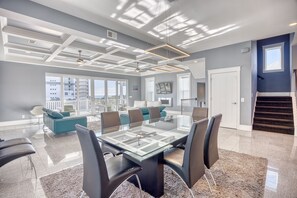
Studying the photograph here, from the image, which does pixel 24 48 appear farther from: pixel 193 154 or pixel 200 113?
pixel 193 154

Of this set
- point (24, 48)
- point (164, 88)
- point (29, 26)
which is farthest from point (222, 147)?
point (24, 48)

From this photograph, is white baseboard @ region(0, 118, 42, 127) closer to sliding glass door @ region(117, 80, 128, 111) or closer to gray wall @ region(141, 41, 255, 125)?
sliding glass door @ region(117, 80, 128, 111)

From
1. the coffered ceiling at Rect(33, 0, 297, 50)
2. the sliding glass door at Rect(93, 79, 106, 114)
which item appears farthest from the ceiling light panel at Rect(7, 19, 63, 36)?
the sliding glass door at Rect(93, 79, 106, 114)

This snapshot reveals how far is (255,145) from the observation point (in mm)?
3590

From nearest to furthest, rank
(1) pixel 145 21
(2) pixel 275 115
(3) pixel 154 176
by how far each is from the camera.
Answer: (3) pixel 154 176
(1) pixel 145 21
(2) pixel 275 115

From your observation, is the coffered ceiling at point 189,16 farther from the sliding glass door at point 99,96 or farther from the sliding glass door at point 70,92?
the sliding glass door at point 99,96

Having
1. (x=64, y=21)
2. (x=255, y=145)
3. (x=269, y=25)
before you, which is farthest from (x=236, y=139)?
(x=64, y=21)

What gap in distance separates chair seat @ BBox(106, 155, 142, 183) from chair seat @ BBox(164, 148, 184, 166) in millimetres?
391

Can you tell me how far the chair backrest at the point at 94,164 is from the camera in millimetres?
1277

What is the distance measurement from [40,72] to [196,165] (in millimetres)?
7825

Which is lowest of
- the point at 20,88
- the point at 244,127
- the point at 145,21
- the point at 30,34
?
the point at 244,127

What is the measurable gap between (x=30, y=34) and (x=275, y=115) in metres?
7.81

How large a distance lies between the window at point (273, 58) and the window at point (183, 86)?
11.4ft

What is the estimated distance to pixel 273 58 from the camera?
20.9 ft
